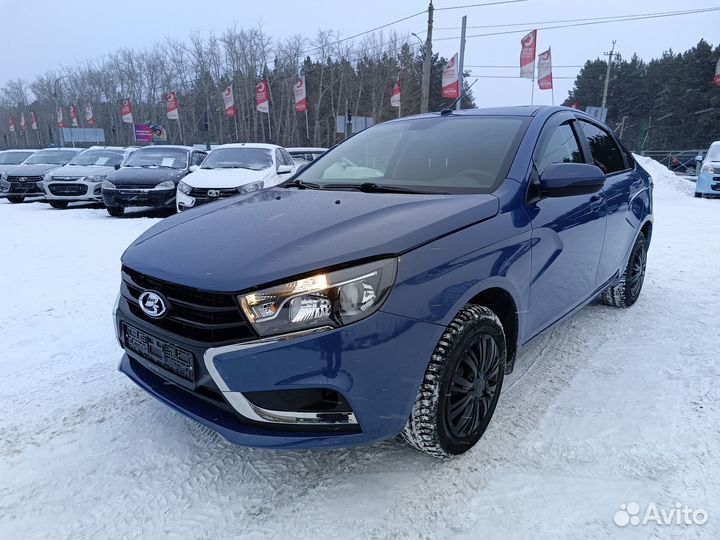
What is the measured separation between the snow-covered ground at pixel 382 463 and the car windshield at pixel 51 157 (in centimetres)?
1307

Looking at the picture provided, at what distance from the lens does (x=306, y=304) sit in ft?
5.58

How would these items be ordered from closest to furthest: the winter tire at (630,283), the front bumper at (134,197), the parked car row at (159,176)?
1. the winter tire at (630,283)
2. the parked car row at (159,176)
3. the front bumper at (134,197)

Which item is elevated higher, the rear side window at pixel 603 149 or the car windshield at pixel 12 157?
the rear side window at pixel 603 149

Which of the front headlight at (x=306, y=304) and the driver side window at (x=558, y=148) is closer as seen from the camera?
the front headlight at (x=306, y=304)

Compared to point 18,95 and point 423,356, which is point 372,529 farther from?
point 18,95

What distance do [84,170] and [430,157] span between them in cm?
1174

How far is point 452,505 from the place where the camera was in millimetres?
1895

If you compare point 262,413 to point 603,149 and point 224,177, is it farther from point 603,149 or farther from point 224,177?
point 224,177

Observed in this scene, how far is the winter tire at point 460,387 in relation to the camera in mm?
1904

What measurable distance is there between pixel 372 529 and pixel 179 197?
836 centimetres

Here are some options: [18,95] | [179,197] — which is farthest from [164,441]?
[18,95]

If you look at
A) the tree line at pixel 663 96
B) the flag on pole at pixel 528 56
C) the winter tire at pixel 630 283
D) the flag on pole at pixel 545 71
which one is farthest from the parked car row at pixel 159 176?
the tree line at pixel 663 96

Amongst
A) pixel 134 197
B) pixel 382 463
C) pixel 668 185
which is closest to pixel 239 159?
pixel 134 197

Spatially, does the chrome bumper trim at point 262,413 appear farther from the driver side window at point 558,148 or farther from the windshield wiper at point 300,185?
the driver side window at point 558,148
